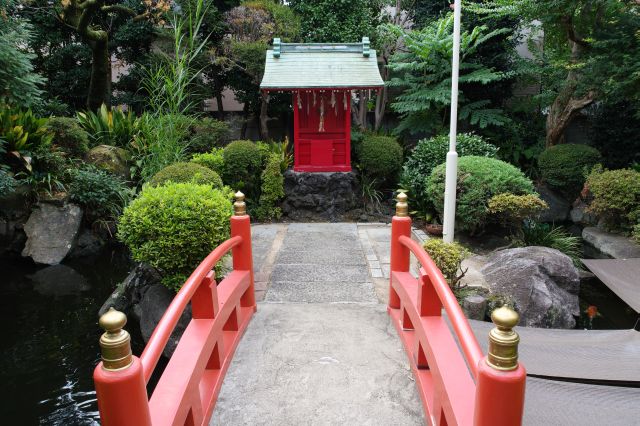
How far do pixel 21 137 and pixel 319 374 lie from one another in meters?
7.05

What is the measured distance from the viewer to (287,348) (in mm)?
Answer: 3684

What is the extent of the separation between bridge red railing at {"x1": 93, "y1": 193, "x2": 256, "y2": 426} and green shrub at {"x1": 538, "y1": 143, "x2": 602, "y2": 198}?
761cm

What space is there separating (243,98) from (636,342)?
10.4 m

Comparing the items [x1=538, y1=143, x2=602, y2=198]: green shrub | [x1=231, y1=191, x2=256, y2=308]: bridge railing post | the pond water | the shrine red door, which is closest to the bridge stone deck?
[x1=231, y1=191, x2=256, y2=308]: bridge railing post

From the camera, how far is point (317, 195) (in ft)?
28.7

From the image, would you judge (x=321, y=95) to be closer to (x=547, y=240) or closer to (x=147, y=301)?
(x=547, y=240)

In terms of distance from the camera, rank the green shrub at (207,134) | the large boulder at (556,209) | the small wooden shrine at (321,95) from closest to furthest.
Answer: the small wooden shrine at (321,95) → the green shrub at (207,134) → the large boulder at (556,209)

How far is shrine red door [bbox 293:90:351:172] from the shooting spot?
28.8 ft

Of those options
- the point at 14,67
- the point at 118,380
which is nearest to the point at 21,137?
the point at 14,67

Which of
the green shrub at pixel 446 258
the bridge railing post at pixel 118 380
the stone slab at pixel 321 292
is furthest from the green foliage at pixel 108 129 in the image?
the bridge railing post at pixel 118 380

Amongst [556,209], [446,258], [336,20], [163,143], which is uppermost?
[336,20]

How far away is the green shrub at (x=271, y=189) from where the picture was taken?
8.48 meters

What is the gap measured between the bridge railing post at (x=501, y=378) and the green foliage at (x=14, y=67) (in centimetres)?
889

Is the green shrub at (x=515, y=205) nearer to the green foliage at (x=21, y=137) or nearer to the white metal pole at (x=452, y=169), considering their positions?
the white metal pole at (x=452, y=169)
